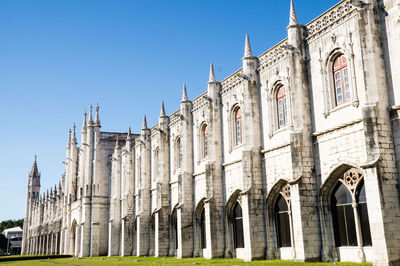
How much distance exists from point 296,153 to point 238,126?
7422 millimetres

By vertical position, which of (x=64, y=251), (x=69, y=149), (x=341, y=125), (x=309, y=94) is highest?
(x=69, y=149)

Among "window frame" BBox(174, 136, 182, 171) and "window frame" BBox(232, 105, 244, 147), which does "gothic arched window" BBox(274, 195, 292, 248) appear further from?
"window frame" BBox(174, 136, 182, 171)

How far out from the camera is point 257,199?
79.2 feet

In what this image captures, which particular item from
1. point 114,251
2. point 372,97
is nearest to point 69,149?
point 114,251

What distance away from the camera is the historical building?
57.0ft

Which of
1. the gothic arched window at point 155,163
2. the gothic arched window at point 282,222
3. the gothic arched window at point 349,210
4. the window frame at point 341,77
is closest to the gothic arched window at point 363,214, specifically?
the gothic arched window at point 349,210

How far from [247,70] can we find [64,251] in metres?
46.2

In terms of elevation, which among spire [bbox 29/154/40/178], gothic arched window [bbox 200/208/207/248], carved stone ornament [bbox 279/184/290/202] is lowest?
gothic arched window [bbox 200/208/207/248]

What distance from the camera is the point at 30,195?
350ft

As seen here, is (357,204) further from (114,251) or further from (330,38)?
(114,251)

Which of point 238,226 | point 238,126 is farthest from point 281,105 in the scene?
point 238,226

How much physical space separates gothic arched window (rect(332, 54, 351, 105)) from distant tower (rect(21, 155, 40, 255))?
9576cm

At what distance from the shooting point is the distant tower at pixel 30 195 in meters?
103

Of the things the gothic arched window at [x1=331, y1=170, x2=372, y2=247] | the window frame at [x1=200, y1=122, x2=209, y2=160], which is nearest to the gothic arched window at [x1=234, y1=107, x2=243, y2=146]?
the window frame at [x1=200, y1=122, x2=209, y2=160]
